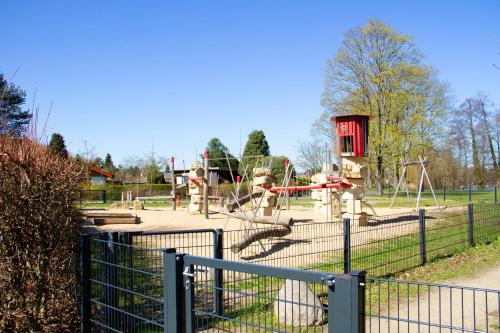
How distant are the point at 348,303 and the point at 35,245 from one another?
344 cm

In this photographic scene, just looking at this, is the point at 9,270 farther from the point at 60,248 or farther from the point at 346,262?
the point at 346,262

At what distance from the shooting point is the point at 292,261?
8.51 metres

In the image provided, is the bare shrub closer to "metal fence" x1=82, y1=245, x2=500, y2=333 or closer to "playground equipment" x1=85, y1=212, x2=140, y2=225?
"metal fence" x1=82, y1=245, x2=500, y2=333

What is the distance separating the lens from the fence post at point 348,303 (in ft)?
8.19

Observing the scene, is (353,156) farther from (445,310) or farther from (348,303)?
(348,303)

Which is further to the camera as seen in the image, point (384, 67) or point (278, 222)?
point (384, 67)

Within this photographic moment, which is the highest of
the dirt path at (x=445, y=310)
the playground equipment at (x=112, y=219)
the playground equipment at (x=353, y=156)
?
the playground equipment at (x=353, y=156)

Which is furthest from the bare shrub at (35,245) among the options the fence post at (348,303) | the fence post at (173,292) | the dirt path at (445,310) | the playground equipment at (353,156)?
the playground equipment at (353,156)

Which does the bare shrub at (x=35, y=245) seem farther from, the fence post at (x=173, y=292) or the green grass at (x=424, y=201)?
the green grass at (x=424, y=201)

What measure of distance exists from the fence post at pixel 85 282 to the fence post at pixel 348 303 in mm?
3221

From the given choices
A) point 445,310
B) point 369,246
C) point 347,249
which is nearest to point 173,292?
point 445,310

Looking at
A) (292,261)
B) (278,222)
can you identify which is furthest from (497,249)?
(292,261)

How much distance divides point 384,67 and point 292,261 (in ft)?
106

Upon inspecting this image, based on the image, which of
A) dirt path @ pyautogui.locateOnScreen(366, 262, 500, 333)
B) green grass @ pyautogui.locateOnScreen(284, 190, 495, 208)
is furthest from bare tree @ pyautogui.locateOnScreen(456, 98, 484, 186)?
dirt path @ pyautogui.locateOnScreen(366, 262, 500, 333)
